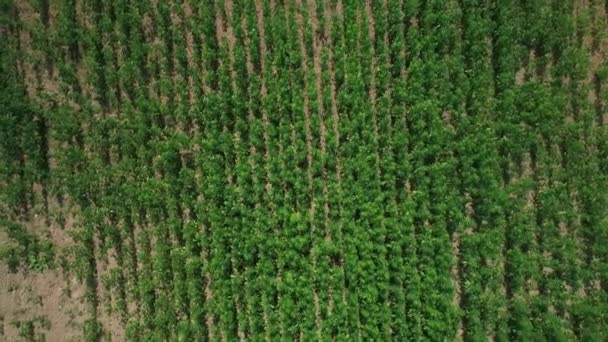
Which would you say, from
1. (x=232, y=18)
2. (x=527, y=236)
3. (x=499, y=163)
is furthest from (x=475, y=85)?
(x=232, y=18)

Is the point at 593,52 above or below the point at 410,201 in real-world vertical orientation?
above

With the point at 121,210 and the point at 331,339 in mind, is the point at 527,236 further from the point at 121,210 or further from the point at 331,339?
the point at 121,210

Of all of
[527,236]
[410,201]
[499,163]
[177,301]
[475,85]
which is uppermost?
[475,85]

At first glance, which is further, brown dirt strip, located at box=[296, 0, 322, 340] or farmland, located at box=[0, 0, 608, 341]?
brown dirt strip, located at box=[296, 0, 322, 340]

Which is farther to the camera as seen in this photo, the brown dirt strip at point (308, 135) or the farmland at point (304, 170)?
the brown dirt strip at point (308, 135)

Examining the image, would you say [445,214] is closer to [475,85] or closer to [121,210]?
[475,85]

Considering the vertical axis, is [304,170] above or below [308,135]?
below
